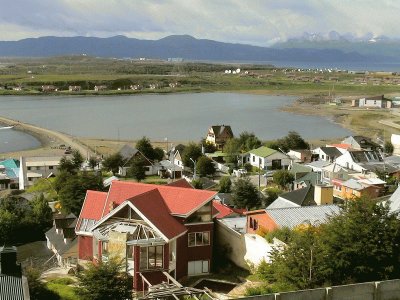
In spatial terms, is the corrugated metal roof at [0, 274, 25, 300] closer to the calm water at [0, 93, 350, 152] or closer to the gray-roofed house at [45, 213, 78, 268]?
the gray-roofed house at [45, 213, 78, 268]

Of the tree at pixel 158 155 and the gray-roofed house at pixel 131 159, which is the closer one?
the gray-roofed house at pixel 131 159

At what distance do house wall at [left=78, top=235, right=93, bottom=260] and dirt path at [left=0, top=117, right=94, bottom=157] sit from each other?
27008 mm

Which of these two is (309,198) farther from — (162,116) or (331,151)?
(162,116)

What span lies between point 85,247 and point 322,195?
7767 millimetres

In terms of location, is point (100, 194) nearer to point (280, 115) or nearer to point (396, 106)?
point (280, 115)

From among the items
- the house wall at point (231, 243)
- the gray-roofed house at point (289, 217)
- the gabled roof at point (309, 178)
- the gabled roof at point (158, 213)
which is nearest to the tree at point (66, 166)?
the gabled roof at point (309, 178)

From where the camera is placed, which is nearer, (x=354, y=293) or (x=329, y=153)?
(x=354, y=293)

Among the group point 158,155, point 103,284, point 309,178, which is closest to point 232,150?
point 158,155

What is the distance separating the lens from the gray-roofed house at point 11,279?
8273mm

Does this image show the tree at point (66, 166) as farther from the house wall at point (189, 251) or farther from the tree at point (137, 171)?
the house wall at point (189, 251)

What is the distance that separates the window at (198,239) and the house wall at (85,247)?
2.65 m

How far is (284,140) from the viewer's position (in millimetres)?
37844

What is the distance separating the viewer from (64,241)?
15.7 meters

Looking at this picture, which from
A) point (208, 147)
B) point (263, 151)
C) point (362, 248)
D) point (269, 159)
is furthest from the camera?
point (208, 147)
